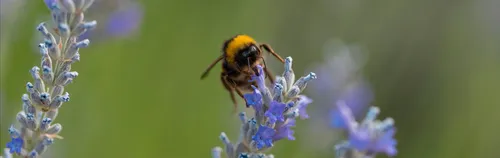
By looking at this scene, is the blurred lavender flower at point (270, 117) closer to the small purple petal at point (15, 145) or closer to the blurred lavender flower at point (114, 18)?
the small purple petal at point (15, 145)

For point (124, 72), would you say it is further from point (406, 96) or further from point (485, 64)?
point (485, 64)

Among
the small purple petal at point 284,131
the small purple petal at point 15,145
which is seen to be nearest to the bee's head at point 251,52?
the small purple petal at point 284,131

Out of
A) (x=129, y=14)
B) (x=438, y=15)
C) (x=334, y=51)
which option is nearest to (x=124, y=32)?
(x=129, y=14)

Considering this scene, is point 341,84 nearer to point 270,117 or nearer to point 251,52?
point 251,52

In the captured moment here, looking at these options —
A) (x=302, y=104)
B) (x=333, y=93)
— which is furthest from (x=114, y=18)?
(x=302, y=104)

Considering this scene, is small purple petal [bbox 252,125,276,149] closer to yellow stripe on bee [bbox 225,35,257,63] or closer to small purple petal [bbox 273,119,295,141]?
small purple petal [bbox 273,119,295,141]

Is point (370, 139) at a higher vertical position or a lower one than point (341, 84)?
lower

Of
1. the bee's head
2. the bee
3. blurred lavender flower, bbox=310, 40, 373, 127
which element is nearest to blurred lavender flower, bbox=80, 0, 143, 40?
blurred lavender flower, bbox=310, 40, 373, 127
